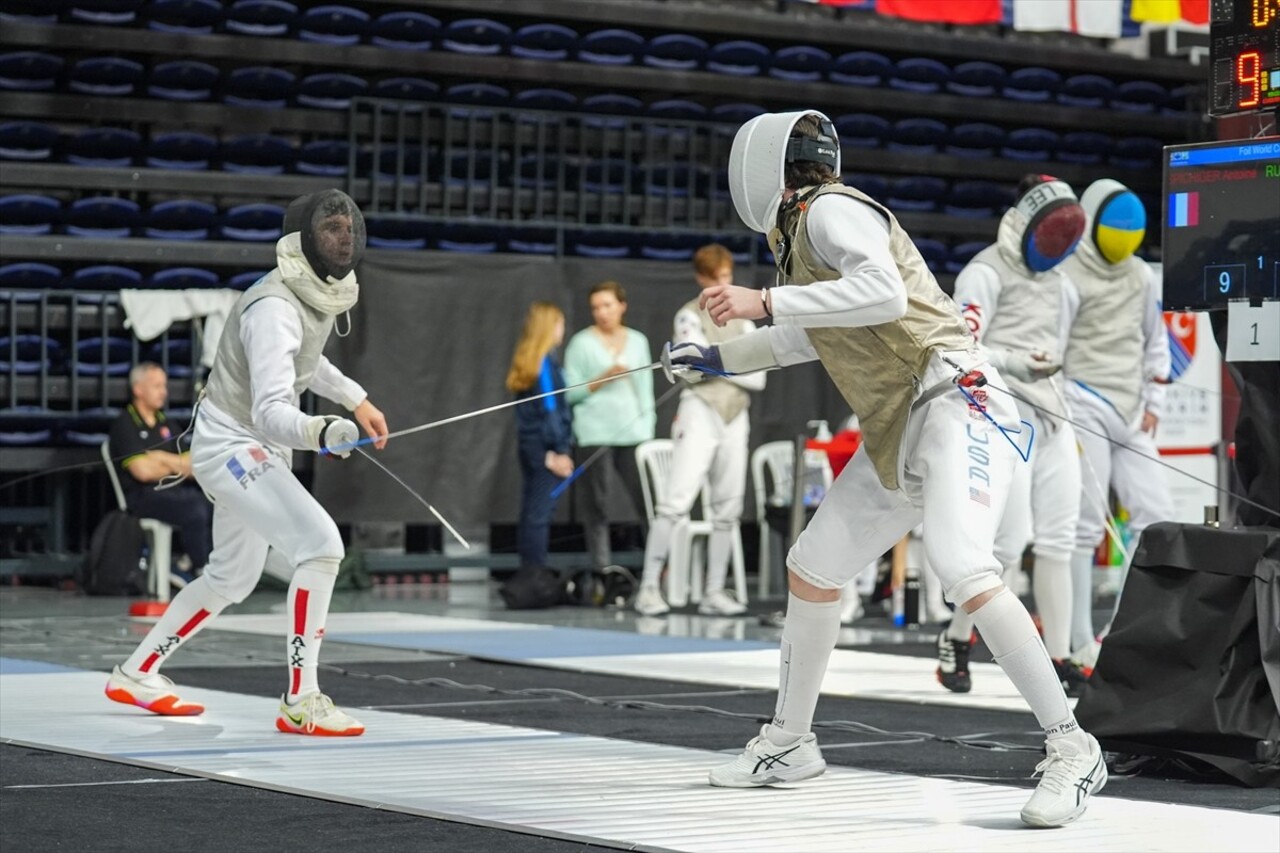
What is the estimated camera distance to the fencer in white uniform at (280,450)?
4.73m

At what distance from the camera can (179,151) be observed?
1062cm

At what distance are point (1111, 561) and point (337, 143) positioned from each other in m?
5.04

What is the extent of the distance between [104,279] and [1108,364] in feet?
19.6

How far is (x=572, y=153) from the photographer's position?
39.3 ft

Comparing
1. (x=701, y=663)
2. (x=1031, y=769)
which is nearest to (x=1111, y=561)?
(x=701, y=663)

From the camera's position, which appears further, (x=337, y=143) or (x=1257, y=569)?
(x=337, y=143)

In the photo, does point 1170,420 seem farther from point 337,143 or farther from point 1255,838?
point 1255,838

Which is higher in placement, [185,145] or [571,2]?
[571,2]

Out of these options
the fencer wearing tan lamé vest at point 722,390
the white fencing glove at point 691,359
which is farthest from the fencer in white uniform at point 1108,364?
the white fencing glove at point 691,359

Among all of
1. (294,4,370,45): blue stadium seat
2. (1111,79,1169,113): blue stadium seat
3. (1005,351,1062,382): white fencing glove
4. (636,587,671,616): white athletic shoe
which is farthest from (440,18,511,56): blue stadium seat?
(1005,351,1062,382): white fencing glove

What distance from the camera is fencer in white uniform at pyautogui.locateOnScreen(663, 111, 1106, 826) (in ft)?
12.0

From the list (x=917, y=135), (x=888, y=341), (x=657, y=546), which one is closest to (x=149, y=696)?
(x=888, y=341)

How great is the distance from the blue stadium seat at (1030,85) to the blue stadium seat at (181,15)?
5.44 meters

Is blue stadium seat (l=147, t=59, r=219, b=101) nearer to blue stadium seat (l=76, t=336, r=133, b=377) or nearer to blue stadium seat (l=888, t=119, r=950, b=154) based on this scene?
blue stadium seat (l=76, t=336, r=133, b=377)
